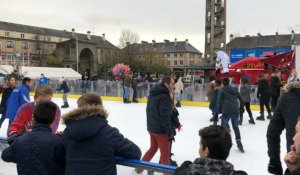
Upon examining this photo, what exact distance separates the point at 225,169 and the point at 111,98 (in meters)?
15.5

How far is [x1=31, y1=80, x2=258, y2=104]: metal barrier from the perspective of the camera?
47.1 ft

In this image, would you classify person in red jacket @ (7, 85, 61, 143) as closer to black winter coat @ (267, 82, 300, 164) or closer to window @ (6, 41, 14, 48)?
black winter coat @ (267, 82, 300, 164)

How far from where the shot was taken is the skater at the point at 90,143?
2.26 meters

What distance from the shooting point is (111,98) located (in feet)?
55.8

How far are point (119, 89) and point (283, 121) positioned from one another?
14.4 meters

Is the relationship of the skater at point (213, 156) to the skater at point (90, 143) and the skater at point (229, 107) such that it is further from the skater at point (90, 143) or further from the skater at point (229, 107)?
the skater at point (229, 107)

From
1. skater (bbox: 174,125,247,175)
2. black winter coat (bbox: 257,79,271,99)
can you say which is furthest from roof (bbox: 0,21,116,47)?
skater (bbox: 174,125,247,175)

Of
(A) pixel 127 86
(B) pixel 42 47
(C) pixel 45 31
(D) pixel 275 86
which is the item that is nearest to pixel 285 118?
(D) pixel 275 86

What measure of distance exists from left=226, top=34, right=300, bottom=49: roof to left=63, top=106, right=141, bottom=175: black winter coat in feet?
223

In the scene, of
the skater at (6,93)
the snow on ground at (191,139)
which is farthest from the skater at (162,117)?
the skater at (6,93)

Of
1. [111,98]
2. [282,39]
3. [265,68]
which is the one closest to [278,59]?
[265,68]

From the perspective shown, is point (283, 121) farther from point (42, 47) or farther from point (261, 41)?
point (42, 47)

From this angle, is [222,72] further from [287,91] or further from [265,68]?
[287,91]

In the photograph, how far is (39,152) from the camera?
7.89 feet
